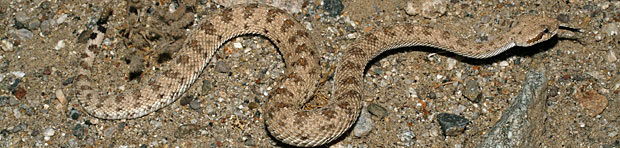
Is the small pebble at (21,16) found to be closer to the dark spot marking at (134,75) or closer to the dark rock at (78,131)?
the dark spot marking at (134,75)

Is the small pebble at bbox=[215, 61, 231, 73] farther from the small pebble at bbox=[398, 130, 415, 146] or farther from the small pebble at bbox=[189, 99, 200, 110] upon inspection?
the small pebble at bbox=[398, 130, 415, 146]

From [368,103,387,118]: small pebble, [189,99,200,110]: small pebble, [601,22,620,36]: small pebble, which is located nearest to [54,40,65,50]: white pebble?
[189,99,200,110]: small pebble

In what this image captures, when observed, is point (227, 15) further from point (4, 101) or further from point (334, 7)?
point (4, 101)

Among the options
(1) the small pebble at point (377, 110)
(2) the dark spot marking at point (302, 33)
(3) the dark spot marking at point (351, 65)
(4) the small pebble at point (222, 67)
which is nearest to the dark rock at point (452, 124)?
(1) the small pebble at point (377, 110)

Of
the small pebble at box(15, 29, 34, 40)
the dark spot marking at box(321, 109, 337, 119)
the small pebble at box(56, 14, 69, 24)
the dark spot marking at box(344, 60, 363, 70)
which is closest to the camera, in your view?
the dark spot marking at box(321, 109, 337, 119)

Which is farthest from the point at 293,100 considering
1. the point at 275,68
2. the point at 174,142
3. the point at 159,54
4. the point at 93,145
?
the point at 93,145

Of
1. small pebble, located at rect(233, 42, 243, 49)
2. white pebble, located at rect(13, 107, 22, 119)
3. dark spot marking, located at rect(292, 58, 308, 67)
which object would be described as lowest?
white pebble, located at rect(13, 107, 22, 119)

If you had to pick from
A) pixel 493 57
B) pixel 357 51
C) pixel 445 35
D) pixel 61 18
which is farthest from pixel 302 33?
pixel 61 18
